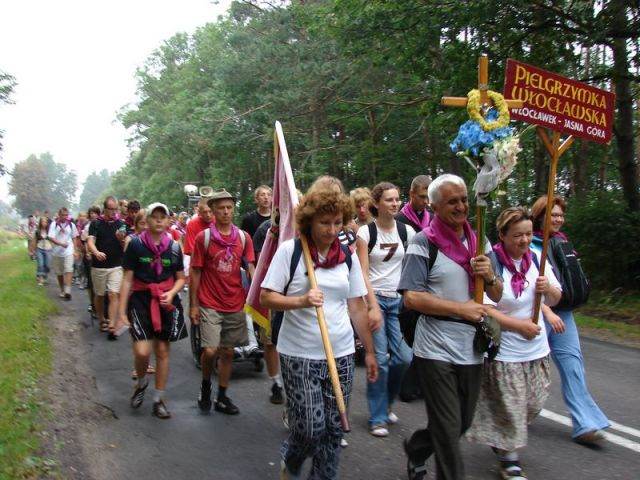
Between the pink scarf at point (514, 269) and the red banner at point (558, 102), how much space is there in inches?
36.4

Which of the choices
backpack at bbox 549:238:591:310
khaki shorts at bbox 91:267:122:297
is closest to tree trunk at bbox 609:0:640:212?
backpack at bbox 549:238:591:310

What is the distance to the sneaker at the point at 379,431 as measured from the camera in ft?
16.2

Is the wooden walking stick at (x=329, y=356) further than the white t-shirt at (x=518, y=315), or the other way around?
the white t-shirt at (x=518, y=315)

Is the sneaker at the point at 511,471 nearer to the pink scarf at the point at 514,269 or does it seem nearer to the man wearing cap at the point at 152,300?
the pink scarf at the point at 514,269

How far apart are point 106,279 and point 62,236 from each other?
4.36 meters

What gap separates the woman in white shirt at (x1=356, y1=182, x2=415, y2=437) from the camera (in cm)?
498

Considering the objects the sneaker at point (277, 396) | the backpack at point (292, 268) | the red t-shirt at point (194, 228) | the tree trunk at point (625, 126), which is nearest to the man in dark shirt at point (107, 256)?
the red t-shirt at point (194, 228)

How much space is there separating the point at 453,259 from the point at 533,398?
1414 millimetres

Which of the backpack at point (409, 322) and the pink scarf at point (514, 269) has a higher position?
the pink scarf at point (514, 269)

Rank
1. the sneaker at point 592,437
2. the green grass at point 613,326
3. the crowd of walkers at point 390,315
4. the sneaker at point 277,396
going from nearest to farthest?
the crowd of walkers at point 390,315
the sneaker at point 592,437
the sneaker at point 277,396
the green grass at point 613,326

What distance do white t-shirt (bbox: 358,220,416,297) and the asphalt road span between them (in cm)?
121

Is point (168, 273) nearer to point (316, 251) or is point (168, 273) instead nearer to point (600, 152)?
point (316, 251)

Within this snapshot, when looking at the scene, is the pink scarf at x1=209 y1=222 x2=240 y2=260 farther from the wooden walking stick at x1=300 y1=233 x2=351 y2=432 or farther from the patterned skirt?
the patterned skirt

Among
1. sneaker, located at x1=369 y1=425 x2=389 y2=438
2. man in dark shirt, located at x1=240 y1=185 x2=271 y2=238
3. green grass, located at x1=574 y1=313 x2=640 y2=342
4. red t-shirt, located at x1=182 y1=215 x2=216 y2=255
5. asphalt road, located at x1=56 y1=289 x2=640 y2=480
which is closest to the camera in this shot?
asphalt road, located at x1=56 y1=289 x2=640 y2=480
